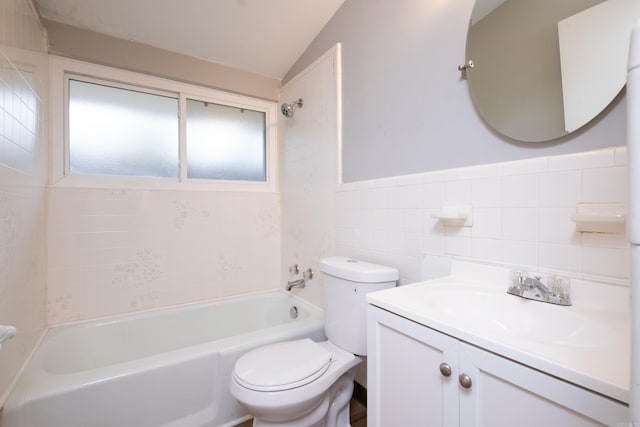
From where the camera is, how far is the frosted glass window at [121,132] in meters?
1.87

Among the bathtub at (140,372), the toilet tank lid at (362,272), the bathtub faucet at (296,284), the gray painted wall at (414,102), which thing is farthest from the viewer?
the bathtub faucet at (296,284)

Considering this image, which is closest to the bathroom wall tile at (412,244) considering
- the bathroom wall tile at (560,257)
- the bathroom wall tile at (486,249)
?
the bathroom wall tile at (486,249)

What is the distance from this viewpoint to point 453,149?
1.20m

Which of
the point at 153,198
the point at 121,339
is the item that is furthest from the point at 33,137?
the point at 121,339

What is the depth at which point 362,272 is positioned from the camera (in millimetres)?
1329

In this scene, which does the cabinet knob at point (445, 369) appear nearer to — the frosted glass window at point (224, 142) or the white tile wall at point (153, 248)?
the white tile wall at point (153, 248)

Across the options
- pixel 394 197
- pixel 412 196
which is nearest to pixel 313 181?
pixel 394 197

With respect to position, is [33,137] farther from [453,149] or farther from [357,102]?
[453,149]

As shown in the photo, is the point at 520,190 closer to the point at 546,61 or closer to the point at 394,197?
the point at 546,61

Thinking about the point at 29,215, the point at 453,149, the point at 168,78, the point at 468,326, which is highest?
the point at 168,78

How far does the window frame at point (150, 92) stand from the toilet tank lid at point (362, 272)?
1243mm

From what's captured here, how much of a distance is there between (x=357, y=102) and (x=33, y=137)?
171 centimetres

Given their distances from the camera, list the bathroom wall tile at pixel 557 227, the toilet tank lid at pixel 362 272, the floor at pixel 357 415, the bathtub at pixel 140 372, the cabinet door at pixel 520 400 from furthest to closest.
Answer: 1. the floor at pixel 357 415
2. the toilet tank lid at pixel 362 272
3. the bathtub at pixel 140 372
4. the bathroom wall tile at pixel 557 227
5. the cabinet door at pixel 520 400

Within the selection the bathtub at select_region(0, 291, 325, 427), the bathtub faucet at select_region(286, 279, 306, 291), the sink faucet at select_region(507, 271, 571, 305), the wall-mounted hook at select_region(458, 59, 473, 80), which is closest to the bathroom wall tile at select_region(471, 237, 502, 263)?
the sink faucet at select_region(507, 271, 571, 305)
